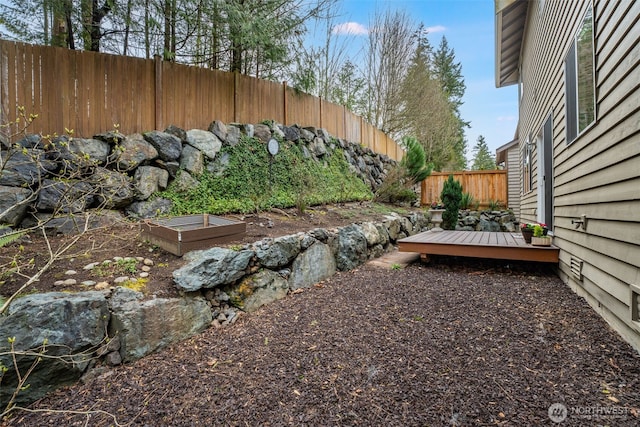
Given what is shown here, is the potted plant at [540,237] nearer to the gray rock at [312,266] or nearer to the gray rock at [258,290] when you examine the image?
the gray rock at [312,266]

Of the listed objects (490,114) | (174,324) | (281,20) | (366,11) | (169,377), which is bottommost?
(169,377)

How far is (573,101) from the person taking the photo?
3312 mm

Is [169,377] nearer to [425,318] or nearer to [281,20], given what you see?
[425,318]

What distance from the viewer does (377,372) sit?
1.99m

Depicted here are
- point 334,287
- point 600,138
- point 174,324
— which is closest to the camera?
point 174,324

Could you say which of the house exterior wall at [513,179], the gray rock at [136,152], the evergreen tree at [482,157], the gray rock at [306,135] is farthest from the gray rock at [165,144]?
the evergreen tree at [482,157]

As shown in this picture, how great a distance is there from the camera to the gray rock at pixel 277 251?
326cm

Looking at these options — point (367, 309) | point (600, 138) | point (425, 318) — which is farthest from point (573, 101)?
point (367, 309)

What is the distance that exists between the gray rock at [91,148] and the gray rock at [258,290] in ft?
7.64

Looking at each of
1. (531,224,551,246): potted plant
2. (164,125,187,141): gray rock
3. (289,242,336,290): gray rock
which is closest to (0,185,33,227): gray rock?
(164,125,187,141): gray rock

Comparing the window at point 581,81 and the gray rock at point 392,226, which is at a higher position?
the window at point 581,81

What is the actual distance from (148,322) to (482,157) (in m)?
31.3

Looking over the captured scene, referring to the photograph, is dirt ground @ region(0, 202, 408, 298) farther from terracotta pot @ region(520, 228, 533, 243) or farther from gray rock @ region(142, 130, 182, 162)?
terracotta pot @ region(520, 228, 533, 243)

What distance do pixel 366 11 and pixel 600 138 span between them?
11650 millimetres
